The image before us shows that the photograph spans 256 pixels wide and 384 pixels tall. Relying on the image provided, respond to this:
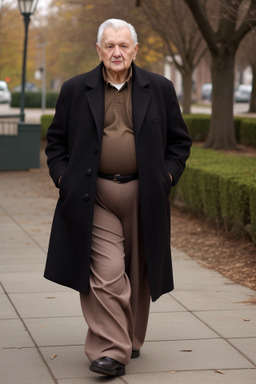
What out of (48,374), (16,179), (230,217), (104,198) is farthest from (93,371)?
(16,179)

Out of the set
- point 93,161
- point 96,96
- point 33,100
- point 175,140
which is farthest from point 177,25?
point 33,100

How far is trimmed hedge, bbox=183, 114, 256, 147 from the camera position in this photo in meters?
20.0

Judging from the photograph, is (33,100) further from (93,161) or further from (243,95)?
(93,161)

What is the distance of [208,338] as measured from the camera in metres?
5.56

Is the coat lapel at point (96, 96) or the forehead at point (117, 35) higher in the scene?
the forehead at point (117, 35)

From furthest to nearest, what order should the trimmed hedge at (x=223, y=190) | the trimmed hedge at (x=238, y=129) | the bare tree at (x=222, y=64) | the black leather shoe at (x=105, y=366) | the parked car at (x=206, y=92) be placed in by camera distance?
the parked car at (x=206, y=92)
the trimmed hedge at (x=238, y=129)
the bare tree at (x=222, y=64)
the trimmed hedge at (x=223, y=190)
the black leather shoe at (x=105, y=366)

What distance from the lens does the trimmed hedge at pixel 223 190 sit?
29.6 ft

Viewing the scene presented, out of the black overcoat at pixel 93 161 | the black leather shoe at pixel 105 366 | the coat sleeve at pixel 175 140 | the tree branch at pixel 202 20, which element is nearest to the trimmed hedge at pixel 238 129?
the tree branch at pixel 202 20

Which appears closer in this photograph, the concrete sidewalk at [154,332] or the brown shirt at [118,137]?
the brown shirt at [118,137]

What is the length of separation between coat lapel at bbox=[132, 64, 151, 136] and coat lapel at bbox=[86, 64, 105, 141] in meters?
0.17

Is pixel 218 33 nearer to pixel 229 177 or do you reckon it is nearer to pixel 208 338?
pixel 229 177

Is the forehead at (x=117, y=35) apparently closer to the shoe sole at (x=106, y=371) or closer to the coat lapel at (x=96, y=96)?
the coat lapel at (x=96, y=96)

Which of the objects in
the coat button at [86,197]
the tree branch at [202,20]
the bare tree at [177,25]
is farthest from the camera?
the bare tree at [177,25]

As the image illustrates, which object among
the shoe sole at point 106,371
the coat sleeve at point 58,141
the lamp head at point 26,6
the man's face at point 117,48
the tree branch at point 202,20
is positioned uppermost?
the lamp head at point 26,6
